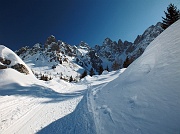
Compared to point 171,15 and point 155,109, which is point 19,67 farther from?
point 171,15

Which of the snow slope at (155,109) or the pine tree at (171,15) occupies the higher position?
the pine tree at (171,15)

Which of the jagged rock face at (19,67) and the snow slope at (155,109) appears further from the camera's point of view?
the jagged rock face at (19,67)

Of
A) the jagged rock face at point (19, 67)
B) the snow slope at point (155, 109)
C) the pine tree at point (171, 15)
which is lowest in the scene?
the snow slope at point (155, 109)

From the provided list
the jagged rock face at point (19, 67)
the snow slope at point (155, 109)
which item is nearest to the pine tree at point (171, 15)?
the snow slope at point (155, 109)

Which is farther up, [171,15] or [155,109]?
[171,15]

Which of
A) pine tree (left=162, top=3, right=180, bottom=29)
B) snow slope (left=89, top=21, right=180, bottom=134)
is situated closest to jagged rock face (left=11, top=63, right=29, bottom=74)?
snow slope (left=89, top=21, right=180, bottom=134)

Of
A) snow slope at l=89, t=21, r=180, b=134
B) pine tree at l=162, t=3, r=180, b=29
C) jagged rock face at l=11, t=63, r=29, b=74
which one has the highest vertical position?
pine tree at l=162, t=3, r=180, b=29

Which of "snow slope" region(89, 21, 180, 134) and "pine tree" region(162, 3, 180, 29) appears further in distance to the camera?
"pine tree" region(162, 3, 180, 29)

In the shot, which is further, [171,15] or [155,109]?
[171,15]

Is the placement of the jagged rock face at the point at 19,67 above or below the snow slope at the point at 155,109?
above

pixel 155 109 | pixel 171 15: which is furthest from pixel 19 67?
pixel 171 15

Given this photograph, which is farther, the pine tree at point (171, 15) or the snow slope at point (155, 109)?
the pine tree at point (171, 15)

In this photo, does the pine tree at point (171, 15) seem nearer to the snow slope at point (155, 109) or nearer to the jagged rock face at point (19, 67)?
the snow slope at point (155, 109)

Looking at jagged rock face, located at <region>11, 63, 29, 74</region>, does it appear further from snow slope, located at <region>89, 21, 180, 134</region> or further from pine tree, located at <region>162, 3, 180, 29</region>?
pine tree, located at <region>162, 3, 180, 29</region>
